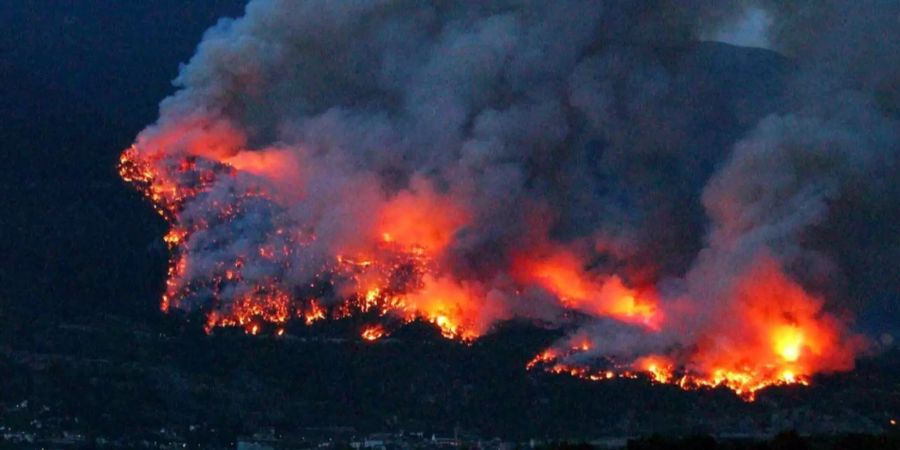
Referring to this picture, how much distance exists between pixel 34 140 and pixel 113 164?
9.31 ft

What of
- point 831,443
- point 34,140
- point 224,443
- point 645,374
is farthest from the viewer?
point 34,140

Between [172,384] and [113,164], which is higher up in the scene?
[113,164]

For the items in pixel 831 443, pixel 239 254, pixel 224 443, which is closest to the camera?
pixel 831 443

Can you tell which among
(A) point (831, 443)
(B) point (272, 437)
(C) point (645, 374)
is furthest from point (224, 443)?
(A) point (831, 443)

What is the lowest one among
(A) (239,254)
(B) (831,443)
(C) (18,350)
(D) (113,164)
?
(B) (831,443)

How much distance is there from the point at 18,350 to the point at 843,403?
22511 mm

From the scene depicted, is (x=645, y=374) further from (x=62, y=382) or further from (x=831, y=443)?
(x=62, y=382)

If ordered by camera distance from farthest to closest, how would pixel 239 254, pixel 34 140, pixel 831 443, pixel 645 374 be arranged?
1. pixel 34 140
2. pixel 239 254
3. pixel 645 374
4. pixel 831 443

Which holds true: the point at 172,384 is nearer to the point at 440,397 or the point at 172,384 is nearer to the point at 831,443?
the point at 440,397

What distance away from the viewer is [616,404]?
48.3 metres

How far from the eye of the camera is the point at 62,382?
47688 mm

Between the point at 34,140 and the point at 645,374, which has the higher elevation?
the point at 34,140

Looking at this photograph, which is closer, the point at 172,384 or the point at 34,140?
the point at 172,384

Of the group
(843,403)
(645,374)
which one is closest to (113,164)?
(645,374)
